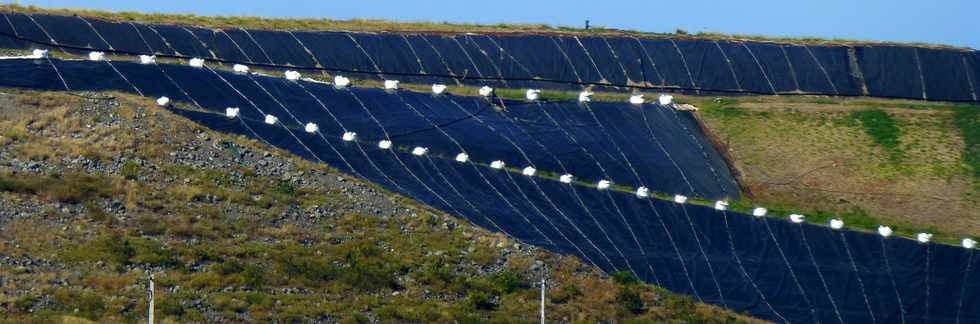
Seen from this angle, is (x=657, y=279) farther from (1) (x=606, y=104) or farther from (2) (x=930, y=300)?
(1) (x=606, y=104)

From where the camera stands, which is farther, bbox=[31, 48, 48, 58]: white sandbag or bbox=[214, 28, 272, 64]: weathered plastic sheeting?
bbox=[214, 28, 272, 64]: weathered plastic sheeting

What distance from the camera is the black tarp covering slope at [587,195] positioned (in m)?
35.6

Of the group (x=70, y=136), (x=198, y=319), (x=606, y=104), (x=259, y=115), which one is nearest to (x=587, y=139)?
(x=606, y=104)

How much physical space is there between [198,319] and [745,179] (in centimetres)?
2255

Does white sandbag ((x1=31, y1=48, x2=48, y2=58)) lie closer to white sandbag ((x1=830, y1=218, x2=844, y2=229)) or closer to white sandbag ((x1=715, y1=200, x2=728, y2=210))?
white sandbag ((x1=715, y1=200, x2=728, y2=210))

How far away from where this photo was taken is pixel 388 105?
4441 cm

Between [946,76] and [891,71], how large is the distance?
1.83 meters

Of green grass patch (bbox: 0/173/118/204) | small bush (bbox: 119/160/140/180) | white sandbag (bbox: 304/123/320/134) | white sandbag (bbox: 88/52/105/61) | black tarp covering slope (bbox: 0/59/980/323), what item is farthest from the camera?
white sandbag (bbox: 88/52/105/61)

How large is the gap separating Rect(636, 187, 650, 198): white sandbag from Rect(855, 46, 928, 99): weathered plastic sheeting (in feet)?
50.8

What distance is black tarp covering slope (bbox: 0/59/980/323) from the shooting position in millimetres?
35594

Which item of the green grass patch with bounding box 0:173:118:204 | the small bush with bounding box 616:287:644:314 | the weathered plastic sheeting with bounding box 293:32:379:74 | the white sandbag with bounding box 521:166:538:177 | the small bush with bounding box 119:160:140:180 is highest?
the weathered plastic sheeting with bounding box 293:32:379:74

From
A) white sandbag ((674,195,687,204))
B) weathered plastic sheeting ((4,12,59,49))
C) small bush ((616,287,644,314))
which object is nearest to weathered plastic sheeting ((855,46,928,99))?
white sandbag ((674,195,687,204))

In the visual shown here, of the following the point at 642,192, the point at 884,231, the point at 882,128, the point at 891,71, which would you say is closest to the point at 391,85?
the point at 642,192

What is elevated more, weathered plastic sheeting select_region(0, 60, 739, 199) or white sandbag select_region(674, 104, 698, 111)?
white sandbag select_region(674, 104, 698, 111)
